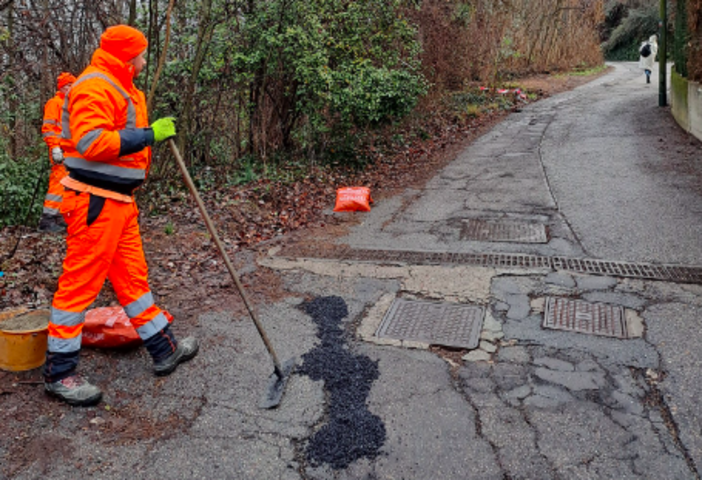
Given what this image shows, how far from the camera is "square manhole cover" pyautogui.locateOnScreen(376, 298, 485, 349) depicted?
435 centimetres

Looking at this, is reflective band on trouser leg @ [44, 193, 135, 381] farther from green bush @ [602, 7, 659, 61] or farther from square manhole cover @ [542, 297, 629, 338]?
green bush @ [602, 7, 659, 61]

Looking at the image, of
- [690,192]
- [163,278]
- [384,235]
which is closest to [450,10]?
[690,192]

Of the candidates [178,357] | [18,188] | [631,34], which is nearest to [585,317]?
[178,357]

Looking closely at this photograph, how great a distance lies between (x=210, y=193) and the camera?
840cm

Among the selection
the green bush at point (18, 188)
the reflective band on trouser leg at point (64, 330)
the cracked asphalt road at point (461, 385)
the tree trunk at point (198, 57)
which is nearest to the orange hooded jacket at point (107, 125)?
the reflective band on trouser leg at point (64, 330)

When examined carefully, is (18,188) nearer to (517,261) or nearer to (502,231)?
(502,231)

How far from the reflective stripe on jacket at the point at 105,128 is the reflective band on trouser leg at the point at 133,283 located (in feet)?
0.82

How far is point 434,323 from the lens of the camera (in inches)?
181

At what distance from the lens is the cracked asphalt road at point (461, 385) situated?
10.2 feet

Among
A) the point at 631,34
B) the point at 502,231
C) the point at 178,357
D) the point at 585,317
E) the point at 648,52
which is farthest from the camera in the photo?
the point at 631,34

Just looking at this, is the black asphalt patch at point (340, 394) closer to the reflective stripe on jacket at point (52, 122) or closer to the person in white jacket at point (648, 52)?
the reflective stripe on jacket at point (52, 122)

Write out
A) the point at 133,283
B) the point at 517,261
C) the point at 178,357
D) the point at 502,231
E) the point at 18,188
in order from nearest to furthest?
the point at 133,283
the point at 178,357
the point at 517,261
the point at 502,231
the point at 18,188

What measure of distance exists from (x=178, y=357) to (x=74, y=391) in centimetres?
68

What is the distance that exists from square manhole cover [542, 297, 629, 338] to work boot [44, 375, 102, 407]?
3.12 m
